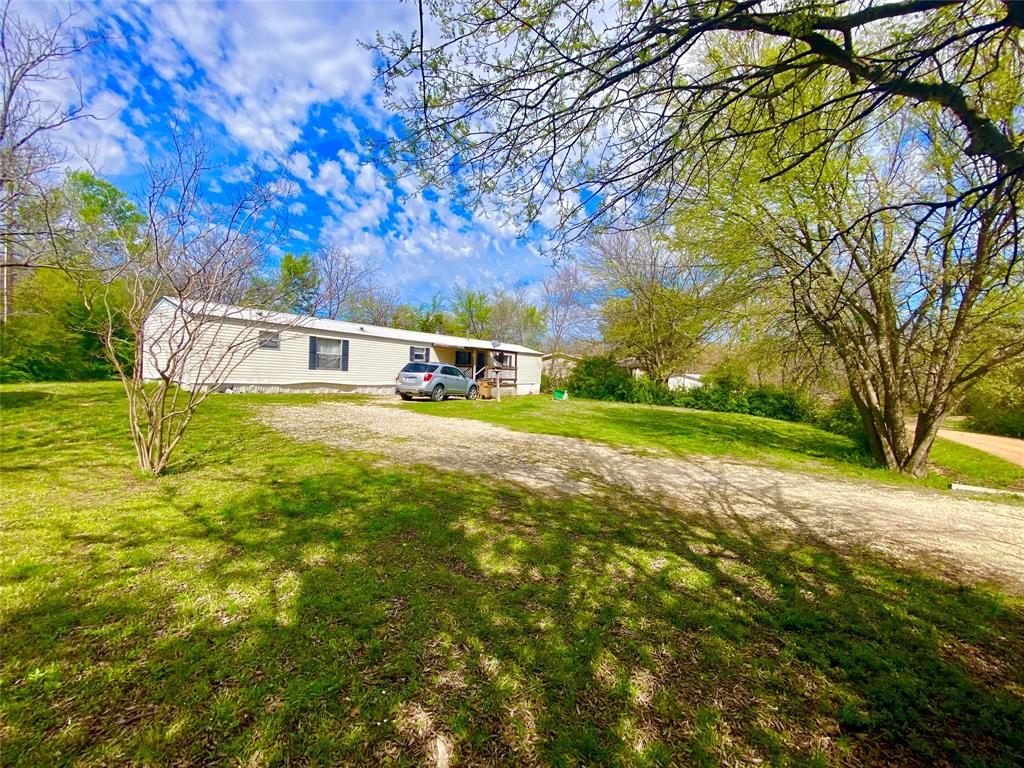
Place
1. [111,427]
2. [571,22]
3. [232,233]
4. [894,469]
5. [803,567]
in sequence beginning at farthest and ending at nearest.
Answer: [894,469] → [111,427] → [232,233] → [803,567] → [571,22]

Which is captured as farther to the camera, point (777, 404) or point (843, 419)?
point (777, 404)

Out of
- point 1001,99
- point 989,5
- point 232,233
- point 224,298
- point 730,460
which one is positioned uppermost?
point 989,5

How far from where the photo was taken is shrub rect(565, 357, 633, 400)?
70.3 ft

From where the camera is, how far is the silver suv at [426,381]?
47.8ft

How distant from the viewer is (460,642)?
202cm

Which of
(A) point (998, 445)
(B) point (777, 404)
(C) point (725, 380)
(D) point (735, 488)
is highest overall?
(C) point (725, 380)

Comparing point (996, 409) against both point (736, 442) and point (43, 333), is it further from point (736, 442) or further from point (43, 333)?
point (43, 333)

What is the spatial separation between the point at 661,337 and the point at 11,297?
981 inches

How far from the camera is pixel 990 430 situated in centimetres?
1414

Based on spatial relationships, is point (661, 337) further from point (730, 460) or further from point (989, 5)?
point (989, 5)

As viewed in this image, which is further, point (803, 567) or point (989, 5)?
point (803, 567)

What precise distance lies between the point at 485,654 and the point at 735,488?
16.1 feet

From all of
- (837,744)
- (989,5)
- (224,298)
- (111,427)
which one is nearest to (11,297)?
(111,427)

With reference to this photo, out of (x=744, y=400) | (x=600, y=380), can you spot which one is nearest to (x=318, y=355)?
(x=600, y=380)
